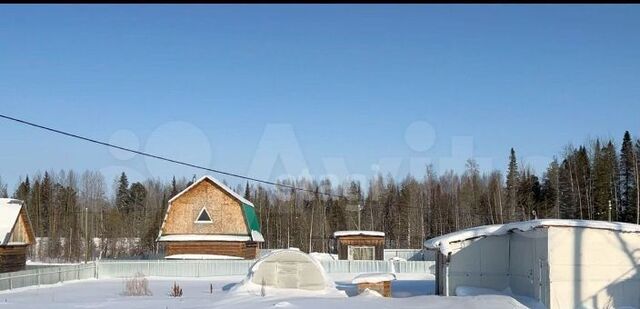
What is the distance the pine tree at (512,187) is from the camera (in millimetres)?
72719

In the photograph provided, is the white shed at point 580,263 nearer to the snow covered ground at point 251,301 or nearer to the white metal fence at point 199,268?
the snow covered ground at point 251,301

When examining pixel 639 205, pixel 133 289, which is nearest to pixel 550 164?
pixel 639 205

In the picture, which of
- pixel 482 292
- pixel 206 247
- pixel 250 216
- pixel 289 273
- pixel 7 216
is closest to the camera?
pixel 482 292

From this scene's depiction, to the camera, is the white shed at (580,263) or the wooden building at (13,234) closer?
the white shed at (580,263)

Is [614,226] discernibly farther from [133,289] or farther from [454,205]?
[454,205]

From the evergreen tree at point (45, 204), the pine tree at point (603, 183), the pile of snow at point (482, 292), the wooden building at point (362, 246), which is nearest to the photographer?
the pile of snow at point (482, 292)

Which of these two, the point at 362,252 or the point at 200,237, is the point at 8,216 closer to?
the point at 200,237

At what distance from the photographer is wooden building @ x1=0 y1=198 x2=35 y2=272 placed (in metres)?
43.9

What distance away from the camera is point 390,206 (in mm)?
79688

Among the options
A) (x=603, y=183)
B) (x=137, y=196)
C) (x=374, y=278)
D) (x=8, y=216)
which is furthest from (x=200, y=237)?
(x=137, y=196)

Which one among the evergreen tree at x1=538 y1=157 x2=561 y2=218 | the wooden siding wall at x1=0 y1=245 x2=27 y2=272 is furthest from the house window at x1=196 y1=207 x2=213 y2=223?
the evergreen tree at x1=538 y1=157 x2=561 y2=218

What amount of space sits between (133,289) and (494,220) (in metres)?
52.9

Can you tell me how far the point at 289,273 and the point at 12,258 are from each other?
28022mm

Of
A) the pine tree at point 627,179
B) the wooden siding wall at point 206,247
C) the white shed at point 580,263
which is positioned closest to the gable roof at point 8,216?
the wooden siding wall at point 206,247
